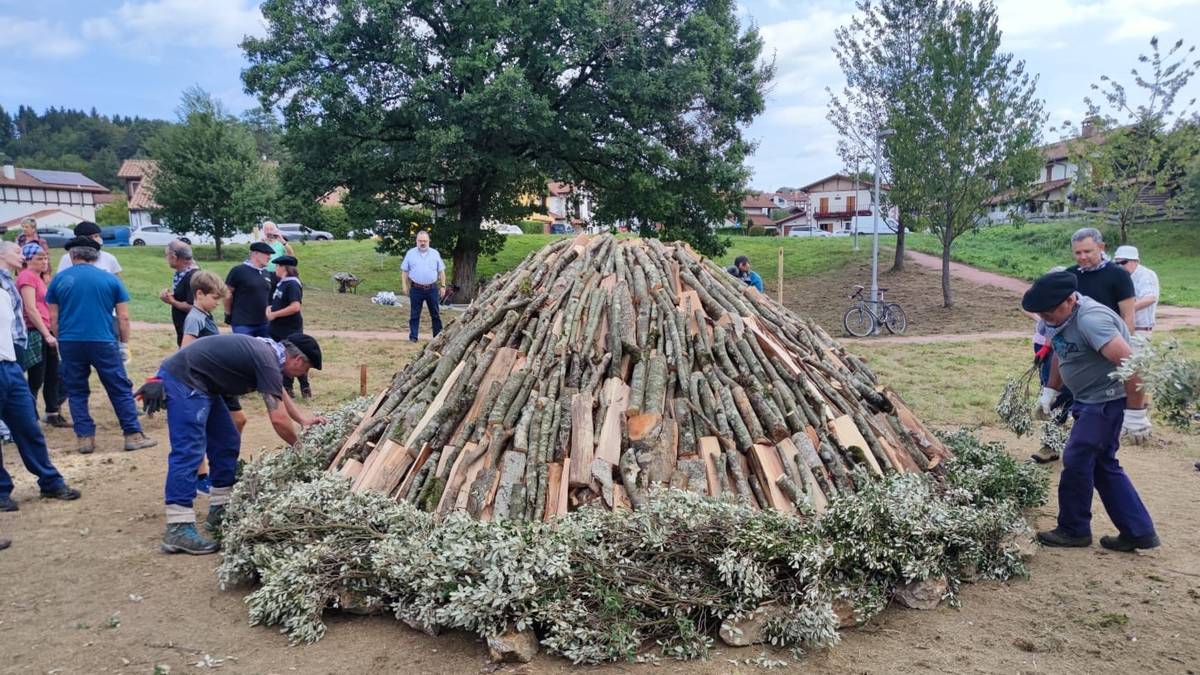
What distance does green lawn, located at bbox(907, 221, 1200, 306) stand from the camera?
23.9m

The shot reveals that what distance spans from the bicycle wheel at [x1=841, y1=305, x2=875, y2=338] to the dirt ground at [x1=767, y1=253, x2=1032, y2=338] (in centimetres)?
27

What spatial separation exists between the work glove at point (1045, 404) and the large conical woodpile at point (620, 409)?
1230mm

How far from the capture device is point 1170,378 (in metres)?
2.94

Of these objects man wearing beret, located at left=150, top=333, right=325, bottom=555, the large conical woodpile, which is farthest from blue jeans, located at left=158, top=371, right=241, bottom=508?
the large conical woodpile

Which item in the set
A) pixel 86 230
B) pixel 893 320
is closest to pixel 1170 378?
pixel 86 230

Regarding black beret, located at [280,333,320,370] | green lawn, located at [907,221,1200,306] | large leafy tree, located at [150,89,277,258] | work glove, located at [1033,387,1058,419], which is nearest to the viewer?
black beret, located at [280,333,320,370]

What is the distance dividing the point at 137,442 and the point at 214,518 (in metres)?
2.63

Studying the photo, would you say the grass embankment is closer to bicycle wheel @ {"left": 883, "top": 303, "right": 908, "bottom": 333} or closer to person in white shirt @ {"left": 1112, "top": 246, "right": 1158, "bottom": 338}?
bicycle wheel @ {"left": 883, "top": 303, "right": 908, "bottom": 333}

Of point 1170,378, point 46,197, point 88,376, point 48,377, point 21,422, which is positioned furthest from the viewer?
point 46,197

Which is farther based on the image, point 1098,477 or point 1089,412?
point 1098,477

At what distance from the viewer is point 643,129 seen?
1966cm

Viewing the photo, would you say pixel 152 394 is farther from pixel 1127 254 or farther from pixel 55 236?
pixel 55 236

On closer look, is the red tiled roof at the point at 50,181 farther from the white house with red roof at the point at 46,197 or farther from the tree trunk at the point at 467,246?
the tree trunk at the point at 467,246

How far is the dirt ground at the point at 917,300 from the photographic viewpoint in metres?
17.1
